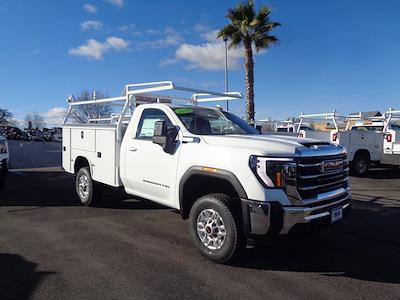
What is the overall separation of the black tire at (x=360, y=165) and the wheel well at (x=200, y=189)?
11.0 metres

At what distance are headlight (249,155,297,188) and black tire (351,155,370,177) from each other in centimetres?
1146

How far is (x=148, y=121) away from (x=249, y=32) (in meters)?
19.5

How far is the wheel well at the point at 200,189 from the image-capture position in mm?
5236

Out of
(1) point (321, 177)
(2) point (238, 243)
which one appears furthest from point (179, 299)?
(1) point (321, 177)

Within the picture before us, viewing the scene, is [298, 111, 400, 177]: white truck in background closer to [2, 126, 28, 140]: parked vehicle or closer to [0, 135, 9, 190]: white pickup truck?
[0, 135, 9, 190]: white pickup truck

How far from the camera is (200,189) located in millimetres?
5711

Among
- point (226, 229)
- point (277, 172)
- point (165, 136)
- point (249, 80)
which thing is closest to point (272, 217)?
point (277, 172)

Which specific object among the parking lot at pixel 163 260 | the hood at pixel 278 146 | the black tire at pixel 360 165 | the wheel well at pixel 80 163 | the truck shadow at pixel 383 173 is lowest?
the truck shadow at pixel 383 173

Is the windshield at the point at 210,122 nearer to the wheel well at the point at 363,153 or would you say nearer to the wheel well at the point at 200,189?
the wheel well at the point at 200,189

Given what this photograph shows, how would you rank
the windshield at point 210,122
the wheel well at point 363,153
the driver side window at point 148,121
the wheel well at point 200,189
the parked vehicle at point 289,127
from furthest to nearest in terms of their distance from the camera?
the parked vehicle at point 289,127 → the wheel well at point 363,153 → the driver side window at point 148,121 → the windshield at point 210,122 → the wheel well at point 200,189

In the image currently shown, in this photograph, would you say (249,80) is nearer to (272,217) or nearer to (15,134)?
(272,217)

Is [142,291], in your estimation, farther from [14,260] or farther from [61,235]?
[61,235]

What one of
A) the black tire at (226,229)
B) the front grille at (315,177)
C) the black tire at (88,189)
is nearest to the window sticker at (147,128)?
the black tire at (226,229)

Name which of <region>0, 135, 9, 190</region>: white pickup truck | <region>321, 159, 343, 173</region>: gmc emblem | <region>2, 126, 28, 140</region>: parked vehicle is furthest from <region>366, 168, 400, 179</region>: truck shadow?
<region>2, 126, 28, 140</region>: parked vehicle
